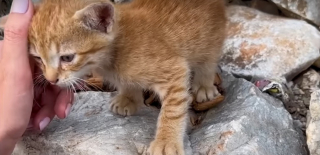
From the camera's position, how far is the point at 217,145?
2102 millimetres

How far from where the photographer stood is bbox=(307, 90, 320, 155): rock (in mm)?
2189

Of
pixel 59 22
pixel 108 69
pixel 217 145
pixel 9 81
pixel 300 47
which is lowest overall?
pixel 300 47

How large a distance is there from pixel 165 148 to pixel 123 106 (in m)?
0.35

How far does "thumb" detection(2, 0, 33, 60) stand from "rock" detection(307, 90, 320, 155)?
1095 mm

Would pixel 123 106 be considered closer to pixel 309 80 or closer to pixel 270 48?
pixel 270 48

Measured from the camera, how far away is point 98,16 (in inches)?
74.3

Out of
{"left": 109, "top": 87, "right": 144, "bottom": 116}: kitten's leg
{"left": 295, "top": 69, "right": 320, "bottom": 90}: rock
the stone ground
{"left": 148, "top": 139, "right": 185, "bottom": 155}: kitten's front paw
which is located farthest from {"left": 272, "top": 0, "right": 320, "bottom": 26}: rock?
{"left": 148, "top": 139, "right": 185, "bottom": 155}: kitten's front paw

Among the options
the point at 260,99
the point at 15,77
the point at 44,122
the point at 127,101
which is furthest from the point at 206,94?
the point at 15,77

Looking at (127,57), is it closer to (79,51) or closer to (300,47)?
(79,51)

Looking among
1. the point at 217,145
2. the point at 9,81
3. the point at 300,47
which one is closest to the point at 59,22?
the point at 9,81

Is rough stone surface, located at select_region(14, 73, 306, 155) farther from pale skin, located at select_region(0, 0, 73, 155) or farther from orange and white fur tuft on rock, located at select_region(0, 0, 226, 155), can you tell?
pale skin, located at select_region(0, 0, 73, 155)

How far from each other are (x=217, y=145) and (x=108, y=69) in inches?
18.8

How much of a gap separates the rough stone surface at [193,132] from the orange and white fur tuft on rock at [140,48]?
0.08m

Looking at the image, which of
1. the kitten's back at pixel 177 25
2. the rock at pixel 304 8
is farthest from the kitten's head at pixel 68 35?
the rock at pixel 304 8
